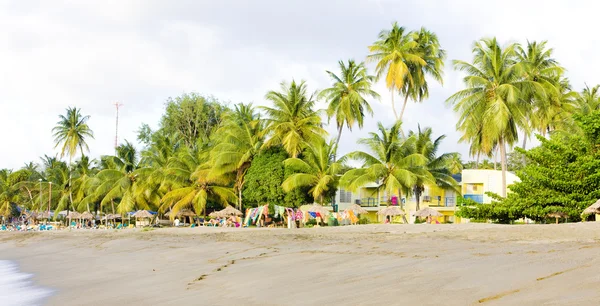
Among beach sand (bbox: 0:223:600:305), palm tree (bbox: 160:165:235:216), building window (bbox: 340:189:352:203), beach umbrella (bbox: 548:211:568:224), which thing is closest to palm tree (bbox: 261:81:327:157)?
palm tree (bbox: 160:165:235:216)

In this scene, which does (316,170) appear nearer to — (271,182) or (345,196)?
(271,182)

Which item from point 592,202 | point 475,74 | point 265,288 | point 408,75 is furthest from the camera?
point 408,75

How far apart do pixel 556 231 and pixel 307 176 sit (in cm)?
2153

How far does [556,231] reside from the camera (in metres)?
12.4

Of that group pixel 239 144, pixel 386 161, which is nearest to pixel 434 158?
pixel 386 161

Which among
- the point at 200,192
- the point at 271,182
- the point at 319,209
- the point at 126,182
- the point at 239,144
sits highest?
the point at 239,144

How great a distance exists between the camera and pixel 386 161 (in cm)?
3219

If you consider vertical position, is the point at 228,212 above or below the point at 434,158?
below

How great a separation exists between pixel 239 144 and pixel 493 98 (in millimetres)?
15943

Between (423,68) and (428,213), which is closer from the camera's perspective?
(428,213)

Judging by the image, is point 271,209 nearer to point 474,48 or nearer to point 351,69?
point 351,69

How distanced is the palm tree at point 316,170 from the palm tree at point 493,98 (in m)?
7.63

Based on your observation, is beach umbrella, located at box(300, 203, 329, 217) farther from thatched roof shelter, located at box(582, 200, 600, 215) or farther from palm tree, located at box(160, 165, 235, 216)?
thatched roof shelter, located at box(582, 200, 600, 215)

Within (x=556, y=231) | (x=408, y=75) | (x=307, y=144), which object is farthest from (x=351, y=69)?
(x=556, y=231)
